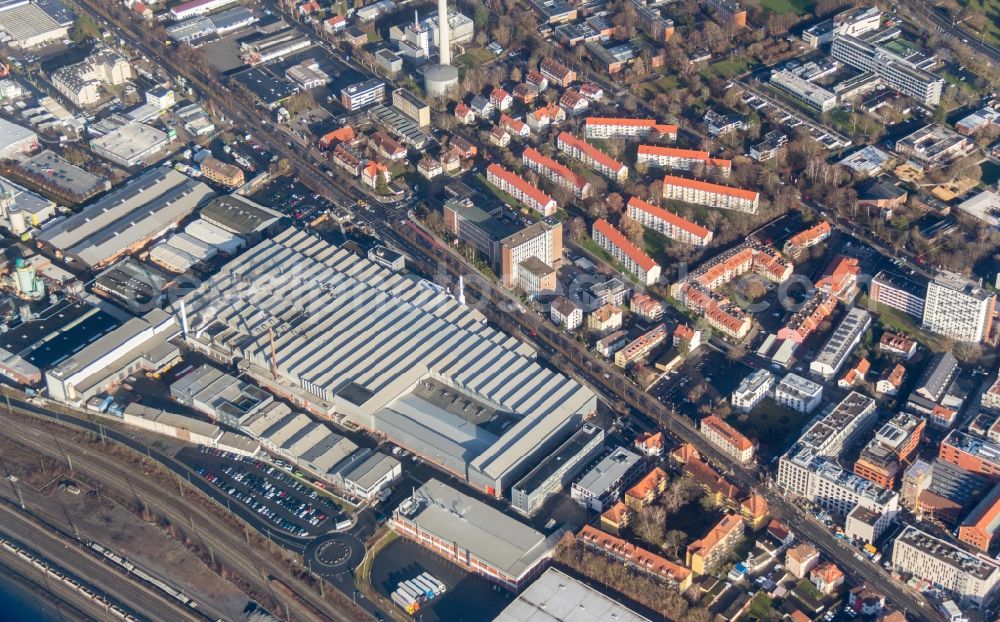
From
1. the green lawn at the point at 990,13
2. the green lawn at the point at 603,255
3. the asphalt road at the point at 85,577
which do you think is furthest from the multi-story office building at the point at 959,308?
the asphalt road at the point at 85,577

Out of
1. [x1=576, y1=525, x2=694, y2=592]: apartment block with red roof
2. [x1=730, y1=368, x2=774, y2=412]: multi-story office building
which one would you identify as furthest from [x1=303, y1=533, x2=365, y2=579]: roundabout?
[x1=730, y1=368, x2=774, y2=412]: multi-story office building

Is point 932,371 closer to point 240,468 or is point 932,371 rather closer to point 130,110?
point 240,468

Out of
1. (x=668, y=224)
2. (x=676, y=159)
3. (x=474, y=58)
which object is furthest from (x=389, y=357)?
(x=474, y=58)

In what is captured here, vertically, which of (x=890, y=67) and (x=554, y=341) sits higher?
(x=890, y=67)

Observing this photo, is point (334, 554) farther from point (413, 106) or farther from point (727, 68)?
point (727, 68)

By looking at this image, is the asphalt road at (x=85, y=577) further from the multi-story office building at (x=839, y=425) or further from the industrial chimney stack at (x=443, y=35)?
the industrial chimney stack at (x=443, y=35)

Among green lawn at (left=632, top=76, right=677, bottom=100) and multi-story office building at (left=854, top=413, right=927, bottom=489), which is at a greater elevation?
green lawn at (left=632, top=76, right=677, bottom=100)

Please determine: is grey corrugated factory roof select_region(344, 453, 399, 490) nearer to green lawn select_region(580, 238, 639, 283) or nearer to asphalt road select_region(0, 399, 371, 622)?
asphalt road select_region(0, 399, 371, 622)

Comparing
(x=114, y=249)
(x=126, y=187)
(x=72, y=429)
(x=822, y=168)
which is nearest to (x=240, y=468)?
(x=72, y=429)
